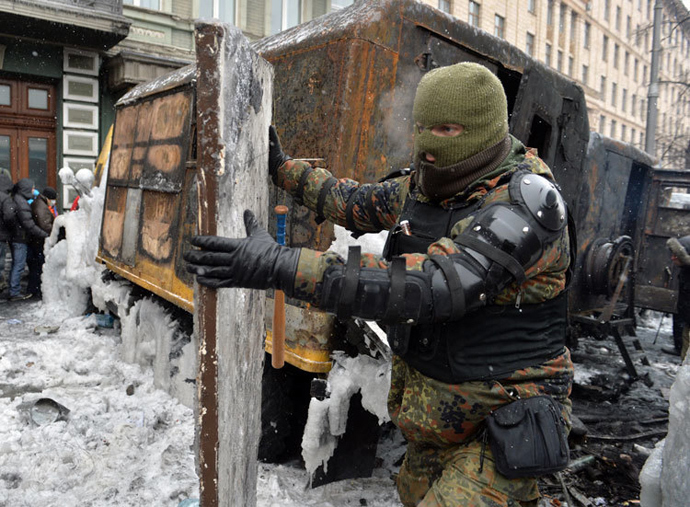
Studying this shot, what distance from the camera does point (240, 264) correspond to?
4.52ft

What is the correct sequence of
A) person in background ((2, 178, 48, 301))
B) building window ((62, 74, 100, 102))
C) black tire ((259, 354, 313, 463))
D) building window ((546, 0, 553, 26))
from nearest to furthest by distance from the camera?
black tire ((259, 354, 313, 463))
person in background ((2, 178, 48, 301))
building window ((62, 74, 100, 102))
building window ((546, 0, 553, 26))

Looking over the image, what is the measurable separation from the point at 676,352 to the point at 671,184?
248cm

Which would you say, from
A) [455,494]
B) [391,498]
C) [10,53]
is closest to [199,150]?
[455,494]

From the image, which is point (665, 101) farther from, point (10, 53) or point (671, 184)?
point (10, 53)

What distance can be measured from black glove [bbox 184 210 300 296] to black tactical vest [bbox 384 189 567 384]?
0.55 meters

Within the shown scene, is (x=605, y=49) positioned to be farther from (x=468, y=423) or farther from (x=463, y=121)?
(x=468, y=423)

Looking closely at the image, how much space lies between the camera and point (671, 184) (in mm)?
7840

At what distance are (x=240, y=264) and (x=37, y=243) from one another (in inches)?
319

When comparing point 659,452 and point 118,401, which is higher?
point 659,452

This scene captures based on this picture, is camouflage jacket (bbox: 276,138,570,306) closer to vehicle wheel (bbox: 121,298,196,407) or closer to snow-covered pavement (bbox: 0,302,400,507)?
snow-covered pavement (bbox: 0,302,400,507)

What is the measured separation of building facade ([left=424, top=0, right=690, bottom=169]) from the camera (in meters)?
21.5

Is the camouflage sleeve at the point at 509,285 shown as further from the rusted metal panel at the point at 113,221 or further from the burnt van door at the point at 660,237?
the burnt van door at the point at 660,237

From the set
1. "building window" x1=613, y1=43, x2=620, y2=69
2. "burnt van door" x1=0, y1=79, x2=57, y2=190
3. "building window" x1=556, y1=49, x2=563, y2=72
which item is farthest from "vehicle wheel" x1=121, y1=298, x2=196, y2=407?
"building window" x1=613, y1=43, x2=620, y2=69

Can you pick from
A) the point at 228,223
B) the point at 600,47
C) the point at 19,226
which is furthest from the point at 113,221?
the point at 600,47
